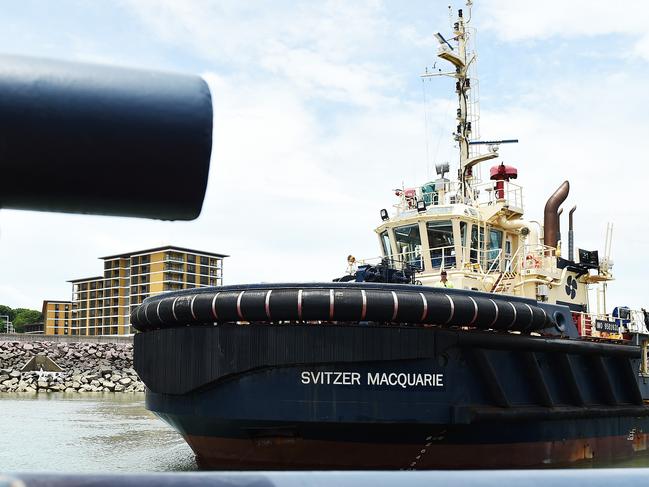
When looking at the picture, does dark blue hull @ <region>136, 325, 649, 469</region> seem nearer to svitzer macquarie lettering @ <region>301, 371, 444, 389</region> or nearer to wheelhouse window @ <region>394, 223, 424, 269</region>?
svitzer macquarie lettering @ <region>301, 371, 444, 389</region>

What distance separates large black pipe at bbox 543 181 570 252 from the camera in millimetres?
15633

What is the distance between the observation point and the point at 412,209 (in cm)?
1405

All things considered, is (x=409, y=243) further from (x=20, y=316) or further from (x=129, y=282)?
(x=20, y=316)

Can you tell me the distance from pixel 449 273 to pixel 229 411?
5.67 meters

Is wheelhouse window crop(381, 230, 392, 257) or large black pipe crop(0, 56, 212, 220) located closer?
large black pipe crop(0, 56, 212, 220)

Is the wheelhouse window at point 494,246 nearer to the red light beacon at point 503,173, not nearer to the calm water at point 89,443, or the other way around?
the red light beacon at point 503,173

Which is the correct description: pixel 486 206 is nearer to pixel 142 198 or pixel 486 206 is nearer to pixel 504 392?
pixel 504 392

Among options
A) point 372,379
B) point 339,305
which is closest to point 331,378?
point 372,379

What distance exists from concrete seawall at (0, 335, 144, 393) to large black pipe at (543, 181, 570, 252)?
24907 mm

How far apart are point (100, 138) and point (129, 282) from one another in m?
89.5

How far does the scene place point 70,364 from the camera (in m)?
39.7

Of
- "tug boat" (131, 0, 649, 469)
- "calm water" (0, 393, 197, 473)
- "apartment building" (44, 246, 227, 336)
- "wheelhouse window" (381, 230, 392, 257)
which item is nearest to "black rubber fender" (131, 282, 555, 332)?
"tug boat" (131, 0, 649, 469)

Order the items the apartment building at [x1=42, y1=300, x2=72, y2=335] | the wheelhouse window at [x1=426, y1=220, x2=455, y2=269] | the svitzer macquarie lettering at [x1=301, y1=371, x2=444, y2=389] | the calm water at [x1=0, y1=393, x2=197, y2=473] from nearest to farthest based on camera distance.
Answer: the svitzer macquarie lettering at [x1=301, y1=371, x2=444, y2=389]
the calm water at [x1=0, y1=393, x2=197, y2=473]
the wheelhouse window at [x1=426, y1=220, x2=455, y2=269]
the apartment building at [x1=42, y1=300, x2=72, y2=335]

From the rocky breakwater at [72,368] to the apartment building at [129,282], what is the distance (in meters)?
38.8
